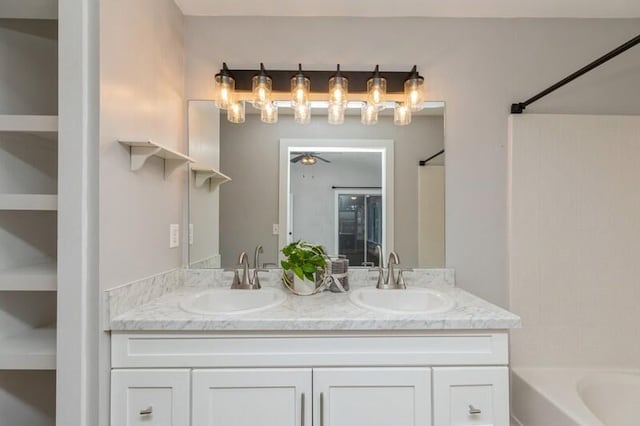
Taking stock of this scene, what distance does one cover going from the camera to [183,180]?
179 centimetres

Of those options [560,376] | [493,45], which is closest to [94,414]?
[560,376]

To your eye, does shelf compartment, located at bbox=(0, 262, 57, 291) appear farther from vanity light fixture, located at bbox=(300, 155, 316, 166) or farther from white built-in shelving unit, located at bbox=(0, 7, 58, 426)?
vanity light fixture, located at bbox=(300, 155, 316, 166)

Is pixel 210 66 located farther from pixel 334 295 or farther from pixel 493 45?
pixel 493 45

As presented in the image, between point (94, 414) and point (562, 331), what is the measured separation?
2.16m

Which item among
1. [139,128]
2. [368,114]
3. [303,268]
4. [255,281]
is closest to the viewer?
[139,128]

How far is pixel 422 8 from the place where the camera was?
1728mm

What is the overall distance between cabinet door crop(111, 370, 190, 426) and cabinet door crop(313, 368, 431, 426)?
0.48 metres

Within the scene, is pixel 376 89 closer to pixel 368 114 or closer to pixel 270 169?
pixel 368 114

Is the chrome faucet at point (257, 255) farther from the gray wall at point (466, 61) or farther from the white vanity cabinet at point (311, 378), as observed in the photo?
the gray wall at point (466, 61)

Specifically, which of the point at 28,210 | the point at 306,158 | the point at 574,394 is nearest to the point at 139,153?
the point at 28,210

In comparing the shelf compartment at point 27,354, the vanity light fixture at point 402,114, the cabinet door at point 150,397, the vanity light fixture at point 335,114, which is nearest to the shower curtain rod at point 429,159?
the vanity light fixture at point 402,114

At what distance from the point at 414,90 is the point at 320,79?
51 centimetres

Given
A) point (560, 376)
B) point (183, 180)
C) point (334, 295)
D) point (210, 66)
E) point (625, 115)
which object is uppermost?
point (210, 66)

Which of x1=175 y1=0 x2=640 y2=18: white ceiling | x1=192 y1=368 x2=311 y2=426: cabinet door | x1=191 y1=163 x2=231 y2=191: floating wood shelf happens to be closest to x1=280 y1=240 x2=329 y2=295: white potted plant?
x1=192 y1=368 x2=311 y2=426: cabinet door
